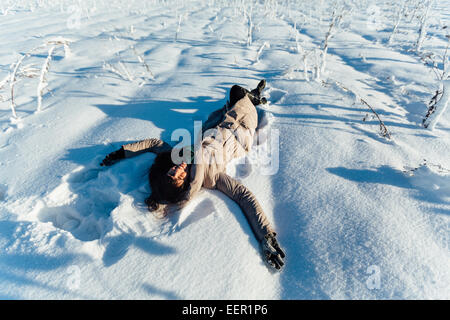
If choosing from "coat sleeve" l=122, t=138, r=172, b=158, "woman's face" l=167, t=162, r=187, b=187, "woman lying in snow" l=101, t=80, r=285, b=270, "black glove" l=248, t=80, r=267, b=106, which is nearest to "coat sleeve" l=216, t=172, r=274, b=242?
"woman lying in snow" l=101, t=80, r=285, b=270

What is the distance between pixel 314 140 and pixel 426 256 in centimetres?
121

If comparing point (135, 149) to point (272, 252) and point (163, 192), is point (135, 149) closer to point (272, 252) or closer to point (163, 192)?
point (163, 192)

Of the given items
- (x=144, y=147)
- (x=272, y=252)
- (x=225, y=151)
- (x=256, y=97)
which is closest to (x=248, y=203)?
(x=272, y=252)

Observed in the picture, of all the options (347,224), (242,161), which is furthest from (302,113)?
(347,224)

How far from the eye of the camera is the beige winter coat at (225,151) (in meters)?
1.64

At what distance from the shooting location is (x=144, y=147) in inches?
82.7

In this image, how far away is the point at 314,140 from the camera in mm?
2199

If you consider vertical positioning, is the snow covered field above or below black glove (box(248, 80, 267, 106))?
below

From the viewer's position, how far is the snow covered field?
4.26ft

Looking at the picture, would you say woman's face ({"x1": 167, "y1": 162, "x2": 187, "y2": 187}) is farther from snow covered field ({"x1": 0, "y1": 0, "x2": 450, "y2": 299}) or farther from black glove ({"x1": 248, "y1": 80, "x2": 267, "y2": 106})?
black glove ({"x1": 248, "y1": 80, "x2": 267, "y2": 106})

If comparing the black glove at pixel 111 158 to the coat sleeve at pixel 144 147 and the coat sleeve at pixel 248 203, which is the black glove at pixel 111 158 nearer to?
the coat sleeve at pixel 144 147

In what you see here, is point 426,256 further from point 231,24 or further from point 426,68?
point 231,24

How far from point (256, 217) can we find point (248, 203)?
0.12m
